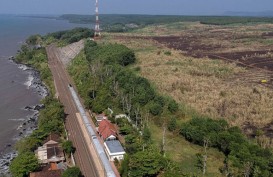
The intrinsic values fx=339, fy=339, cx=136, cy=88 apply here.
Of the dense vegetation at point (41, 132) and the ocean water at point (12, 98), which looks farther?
the ocean water at point (12, 98)

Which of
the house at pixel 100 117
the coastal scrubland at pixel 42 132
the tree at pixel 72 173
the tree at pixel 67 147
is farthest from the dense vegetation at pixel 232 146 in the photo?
the coastal scrubland at pixel 42 132

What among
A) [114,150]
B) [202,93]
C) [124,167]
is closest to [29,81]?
[202,93]

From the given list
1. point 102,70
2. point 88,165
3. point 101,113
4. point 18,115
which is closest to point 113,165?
point 88,165

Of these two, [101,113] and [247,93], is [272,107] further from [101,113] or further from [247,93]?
[101,113]

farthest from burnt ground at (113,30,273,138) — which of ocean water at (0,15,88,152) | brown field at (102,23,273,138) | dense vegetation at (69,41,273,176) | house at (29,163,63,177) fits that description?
ocean water at (0,15,88,152)

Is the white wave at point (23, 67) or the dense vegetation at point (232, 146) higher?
the dense vegetation at point (232, 146)

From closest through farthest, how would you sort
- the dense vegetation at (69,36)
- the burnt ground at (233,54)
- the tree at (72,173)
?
the tree at (72,173) → the burnt ground at (233,54) → the dense vegetation at (69,36)

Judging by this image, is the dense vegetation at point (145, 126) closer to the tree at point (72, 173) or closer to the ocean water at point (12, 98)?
the tree at point (72, 173)
